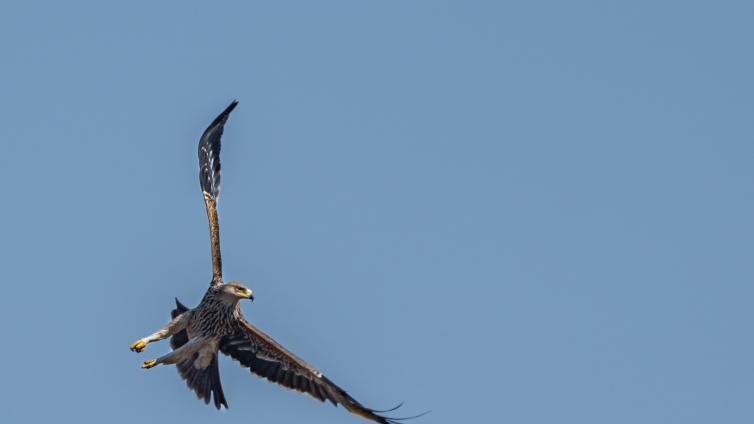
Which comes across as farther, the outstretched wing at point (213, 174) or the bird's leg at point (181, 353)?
the outstretched wing at point (213, 174)

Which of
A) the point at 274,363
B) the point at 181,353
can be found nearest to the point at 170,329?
the point at 181,353

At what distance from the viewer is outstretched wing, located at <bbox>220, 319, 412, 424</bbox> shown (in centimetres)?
2478

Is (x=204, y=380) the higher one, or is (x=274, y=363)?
(x=274, y=363)

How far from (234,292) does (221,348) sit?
4.97 feet

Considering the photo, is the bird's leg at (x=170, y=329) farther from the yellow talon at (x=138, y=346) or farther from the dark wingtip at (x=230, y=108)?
the dark wingtip at (x=230, y=108)

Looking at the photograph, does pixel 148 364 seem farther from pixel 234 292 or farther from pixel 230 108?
pixel 230 108

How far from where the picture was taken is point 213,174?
26453 millimetres

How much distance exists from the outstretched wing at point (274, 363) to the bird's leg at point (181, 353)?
58 cm

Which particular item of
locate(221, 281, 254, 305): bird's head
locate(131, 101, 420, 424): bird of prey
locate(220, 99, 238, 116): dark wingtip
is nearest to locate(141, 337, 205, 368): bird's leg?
locate(131, 101, 420, 424): bird of prey

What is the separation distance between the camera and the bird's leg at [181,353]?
929 inches

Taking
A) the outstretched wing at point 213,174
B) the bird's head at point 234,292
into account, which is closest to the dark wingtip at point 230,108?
the outstretched wing at point 213,174

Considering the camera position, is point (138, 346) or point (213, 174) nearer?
point (138, 346)

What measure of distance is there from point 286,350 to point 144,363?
2816 millimetres

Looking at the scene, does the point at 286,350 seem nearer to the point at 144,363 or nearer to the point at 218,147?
the point at 144,363
